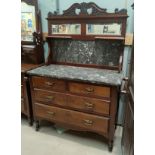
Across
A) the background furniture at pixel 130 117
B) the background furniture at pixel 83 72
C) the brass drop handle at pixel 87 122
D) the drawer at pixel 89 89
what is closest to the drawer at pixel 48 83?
the background furniture at pixel 83 72

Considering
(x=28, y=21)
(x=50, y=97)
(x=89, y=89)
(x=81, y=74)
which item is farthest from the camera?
(x=28, y=21)

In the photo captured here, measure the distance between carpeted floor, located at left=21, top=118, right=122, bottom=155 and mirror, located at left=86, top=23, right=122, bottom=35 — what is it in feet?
→ 3.97

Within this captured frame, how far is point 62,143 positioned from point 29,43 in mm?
1365

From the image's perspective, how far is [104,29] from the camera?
6.24 feet

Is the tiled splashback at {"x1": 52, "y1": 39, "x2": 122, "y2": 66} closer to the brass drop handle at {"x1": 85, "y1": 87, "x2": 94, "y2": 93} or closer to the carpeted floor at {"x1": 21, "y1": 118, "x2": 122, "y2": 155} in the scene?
the brass drop handle at {"x1": 85, "y1": 87, "x2": 94, "y2": 93}

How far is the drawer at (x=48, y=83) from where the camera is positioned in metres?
1.83

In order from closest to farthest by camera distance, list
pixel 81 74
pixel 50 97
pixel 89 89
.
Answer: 1. pixel 89 89
2. pixel 81 74
3. pixel 50 97

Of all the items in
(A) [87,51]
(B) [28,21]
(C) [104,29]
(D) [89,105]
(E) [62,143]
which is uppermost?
(B) [28,21]

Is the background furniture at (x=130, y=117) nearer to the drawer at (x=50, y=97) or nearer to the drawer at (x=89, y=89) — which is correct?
the drawer at (x=89, y=89)

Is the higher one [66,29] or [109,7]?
[109,7]

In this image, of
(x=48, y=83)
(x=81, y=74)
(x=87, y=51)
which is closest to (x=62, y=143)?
(x=48, y=83)

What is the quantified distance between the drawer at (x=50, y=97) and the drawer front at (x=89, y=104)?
0.28 ft

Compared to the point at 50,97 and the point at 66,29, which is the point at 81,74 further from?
the point at 66,29

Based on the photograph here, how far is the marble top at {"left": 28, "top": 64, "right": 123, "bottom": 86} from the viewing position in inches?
64.6
